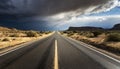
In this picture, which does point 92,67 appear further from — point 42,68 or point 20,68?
point 20,68

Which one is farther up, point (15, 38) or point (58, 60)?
point (58, 60)

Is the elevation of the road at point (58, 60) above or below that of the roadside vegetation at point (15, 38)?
above

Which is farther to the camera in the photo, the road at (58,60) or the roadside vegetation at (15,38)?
the roadside vegetation at (15,38)

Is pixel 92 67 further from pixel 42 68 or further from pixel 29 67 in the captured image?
pixel 29 67

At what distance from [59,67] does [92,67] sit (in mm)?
1530

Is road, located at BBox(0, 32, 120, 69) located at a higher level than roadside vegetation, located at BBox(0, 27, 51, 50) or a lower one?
higher

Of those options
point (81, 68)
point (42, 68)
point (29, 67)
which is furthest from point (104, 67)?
point (29, 67)

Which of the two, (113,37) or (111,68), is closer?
(111,68)

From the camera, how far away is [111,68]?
787cm

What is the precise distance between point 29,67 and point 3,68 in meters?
1.16

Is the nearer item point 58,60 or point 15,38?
point 58,60

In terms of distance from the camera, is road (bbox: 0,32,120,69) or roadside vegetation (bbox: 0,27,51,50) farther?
roadside vegetation (bbox: 0,27,51,50)

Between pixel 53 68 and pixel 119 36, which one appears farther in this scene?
pixel 119 36

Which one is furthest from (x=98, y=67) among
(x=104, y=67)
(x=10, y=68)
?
(x=10, y=68)
